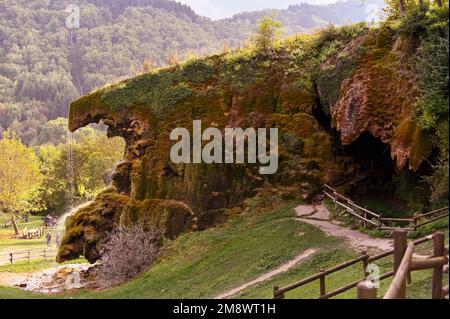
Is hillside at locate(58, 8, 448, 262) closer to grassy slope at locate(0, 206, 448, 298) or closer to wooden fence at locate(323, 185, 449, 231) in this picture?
wooden fence at locate(323, 185, 449, 231)

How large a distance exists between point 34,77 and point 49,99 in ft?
31.4

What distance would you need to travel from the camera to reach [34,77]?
468 ft

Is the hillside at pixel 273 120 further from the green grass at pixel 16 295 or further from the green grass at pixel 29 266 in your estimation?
the green grass at pixel 29 266

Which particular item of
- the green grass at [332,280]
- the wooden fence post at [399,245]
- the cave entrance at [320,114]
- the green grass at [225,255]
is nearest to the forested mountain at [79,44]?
the cave entrance at [320,114]

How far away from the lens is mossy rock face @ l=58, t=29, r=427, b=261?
75.2 ft

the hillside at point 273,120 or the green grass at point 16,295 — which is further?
the hillside at point 273,120

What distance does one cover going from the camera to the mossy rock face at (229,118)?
75.2 feet

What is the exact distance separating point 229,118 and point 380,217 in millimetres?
10707

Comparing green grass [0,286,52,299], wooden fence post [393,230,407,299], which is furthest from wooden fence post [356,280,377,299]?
green grass [0,286,52,299]

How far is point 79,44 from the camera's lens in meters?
159

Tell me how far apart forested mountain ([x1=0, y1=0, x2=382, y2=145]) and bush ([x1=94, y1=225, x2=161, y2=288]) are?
344ft

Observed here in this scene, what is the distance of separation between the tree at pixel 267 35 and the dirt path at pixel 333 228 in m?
9.79

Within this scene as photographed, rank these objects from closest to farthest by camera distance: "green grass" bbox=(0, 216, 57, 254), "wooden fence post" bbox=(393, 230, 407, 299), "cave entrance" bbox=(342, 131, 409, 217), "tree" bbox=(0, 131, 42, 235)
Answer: "wooden fence post" bbox=(393, 230, 407, 299)
"cave entrance" bbox=(342, 131, 409, 217)
"green grass" bbox=(0, 216, 57, 254)
"tree" bbox=(0, 131, 42, 235)

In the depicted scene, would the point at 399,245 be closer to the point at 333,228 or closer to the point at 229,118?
the point at 333,228
